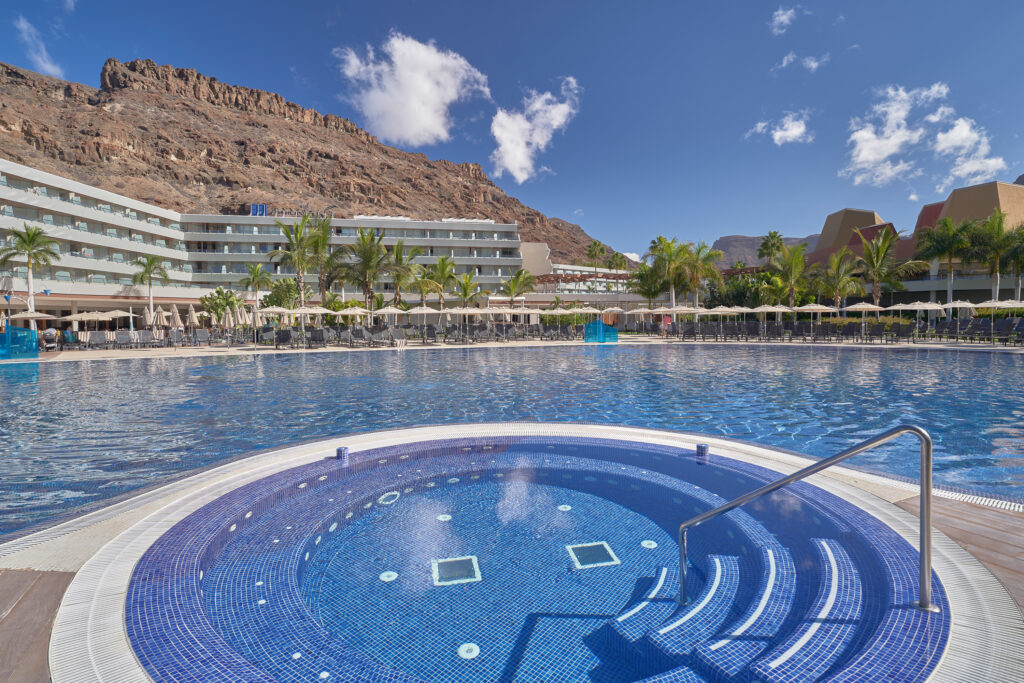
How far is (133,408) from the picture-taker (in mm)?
9383

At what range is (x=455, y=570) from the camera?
12.3ft

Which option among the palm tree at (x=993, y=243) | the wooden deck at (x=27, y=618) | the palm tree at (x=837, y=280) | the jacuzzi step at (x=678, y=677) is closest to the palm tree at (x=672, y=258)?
the palm tree at (x=837, y=280)

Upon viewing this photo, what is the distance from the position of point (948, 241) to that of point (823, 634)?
40784 mm

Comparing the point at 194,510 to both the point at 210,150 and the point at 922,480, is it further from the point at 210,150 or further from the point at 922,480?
the point at 210,150

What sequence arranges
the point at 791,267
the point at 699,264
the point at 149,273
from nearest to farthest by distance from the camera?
the point at 791,267 → the point at 149,273 → the point at 699,264

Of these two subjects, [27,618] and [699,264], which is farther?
[699,264]

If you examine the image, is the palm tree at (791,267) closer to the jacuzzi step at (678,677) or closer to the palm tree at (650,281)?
the palm tree at (650,281)

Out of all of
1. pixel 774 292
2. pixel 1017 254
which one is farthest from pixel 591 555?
pixel 1017 254

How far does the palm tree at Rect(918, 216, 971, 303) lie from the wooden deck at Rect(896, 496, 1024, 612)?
119 ft

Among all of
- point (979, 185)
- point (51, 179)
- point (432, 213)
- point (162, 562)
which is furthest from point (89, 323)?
point (432, 213)

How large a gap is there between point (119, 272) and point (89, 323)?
4.76m

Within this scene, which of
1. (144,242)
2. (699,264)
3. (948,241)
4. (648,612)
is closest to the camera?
(648,612)

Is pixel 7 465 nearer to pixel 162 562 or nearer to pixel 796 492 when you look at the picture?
pixel 162 562

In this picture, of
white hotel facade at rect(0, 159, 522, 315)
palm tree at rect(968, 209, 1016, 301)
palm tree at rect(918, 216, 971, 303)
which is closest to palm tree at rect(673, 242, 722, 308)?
palm tree at rect(918, 216, 971, 303)
